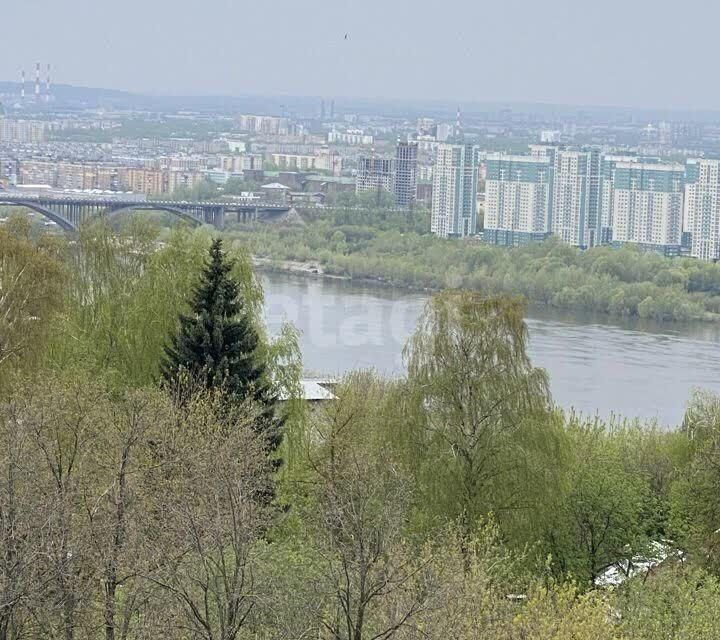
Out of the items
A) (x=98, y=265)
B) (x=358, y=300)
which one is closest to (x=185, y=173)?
(x=358, y=300)

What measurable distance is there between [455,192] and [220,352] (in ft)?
74.2

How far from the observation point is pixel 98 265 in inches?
229

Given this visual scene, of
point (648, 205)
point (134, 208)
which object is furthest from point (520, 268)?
point (648, 205)

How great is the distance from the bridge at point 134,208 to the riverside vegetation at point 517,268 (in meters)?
0.43

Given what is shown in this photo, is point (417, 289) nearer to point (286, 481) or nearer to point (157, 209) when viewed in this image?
point (157, 209)

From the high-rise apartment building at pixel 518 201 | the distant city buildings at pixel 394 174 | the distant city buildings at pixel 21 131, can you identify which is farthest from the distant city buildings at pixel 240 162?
the high-rise apartment building at pixel 518 201

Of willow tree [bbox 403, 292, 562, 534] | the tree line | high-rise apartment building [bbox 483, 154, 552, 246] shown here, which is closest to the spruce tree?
willow tree [bbox 403, 292, 562, 534]

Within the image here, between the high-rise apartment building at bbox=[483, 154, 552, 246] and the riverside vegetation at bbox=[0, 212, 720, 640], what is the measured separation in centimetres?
1974

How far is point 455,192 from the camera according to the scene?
88.4 ft

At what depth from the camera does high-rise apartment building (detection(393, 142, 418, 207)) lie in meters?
29.8

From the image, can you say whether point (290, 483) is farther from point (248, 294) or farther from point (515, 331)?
point (248, 294)

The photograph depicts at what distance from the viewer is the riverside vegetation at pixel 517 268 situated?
15914 mm

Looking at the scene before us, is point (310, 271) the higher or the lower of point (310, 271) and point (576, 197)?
the lower

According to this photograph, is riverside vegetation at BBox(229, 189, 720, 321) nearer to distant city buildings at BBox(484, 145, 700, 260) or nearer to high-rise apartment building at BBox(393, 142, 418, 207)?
distant city buildings at BBox(484, 145, 700, 260)
